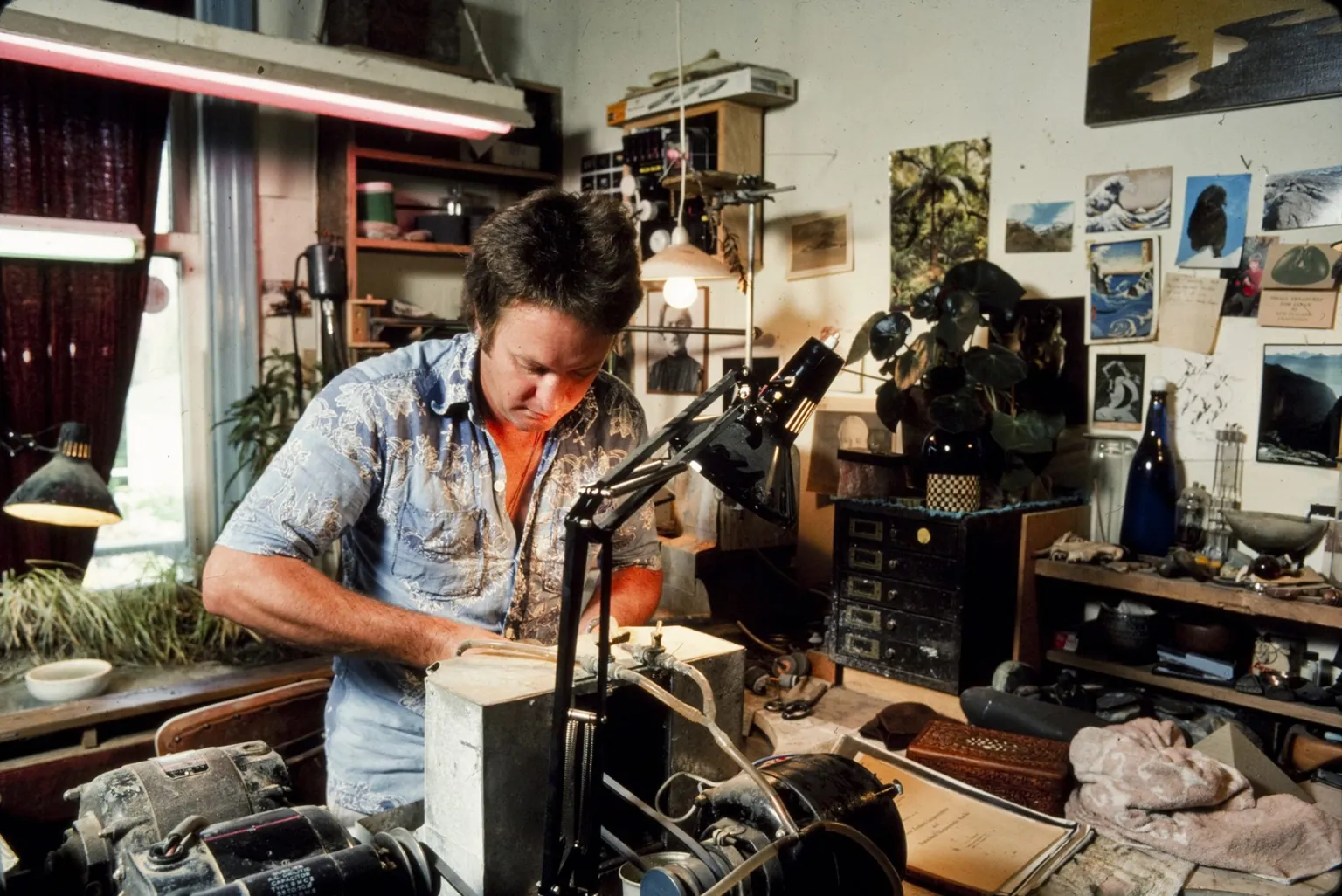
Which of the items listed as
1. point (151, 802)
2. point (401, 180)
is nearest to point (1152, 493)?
point (151, 802)

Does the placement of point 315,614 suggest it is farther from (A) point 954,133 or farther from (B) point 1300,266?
(A) point 954,133

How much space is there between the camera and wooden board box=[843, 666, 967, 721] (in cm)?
238

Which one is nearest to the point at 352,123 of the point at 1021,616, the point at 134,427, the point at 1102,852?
the point at 134,427

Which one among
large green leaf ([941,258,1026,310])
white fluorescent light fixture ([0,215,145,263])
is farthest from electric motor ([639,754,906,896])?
white fluorescent light fixture ([0,215,145,263])

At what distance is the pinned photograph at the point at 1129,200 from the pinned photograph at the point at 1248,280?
224 millimetres

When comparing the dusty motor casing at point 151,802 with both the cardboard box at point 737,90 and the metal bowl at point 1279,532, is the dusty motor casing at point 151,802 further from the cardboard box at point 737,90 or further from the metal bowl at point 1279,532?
the cardboard box at point 737,90

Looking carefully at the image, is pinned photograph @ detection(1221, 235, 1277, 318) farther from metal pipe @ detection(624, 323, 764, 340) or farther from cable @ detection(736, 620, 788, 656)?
cable @ detection(736, 620, 788, 656)

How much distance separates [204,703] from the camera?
107 inches

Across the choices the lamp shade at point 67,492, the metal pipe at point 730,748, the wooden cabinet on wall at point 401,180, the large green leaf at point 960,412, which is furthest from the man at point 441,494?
the wooden cabinet on wall at point 401,180

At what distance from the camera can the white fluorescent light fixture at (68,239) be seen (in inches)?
109

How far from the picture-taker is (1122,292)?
266 centimetres

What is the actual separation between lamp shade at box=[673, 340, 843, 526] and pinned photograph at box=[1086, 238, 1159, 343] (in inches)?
80.2

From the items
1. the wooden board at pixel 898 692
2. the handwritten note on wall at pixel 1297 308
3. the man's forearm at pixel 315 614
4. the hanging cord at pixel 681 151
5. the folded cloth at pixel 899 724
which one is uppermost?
the hanging cord at pixel 681 151

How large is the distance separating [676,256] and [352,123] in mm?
1744
